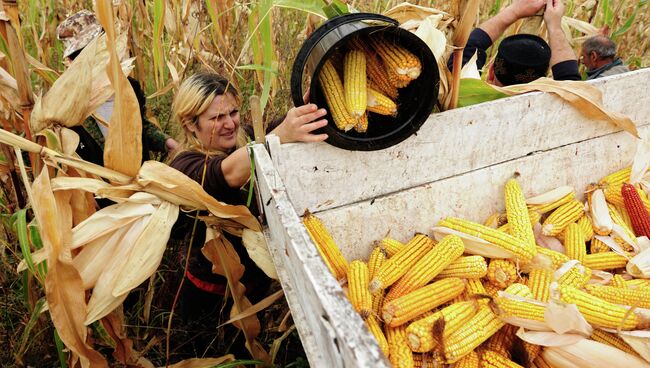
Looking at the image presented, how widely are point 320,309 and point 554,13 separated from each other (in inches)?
110

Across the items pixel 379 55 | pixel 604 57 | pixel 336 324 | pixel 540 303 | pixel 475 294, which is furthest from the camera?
pixel 604 57

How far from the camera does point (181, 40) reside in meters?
3.39

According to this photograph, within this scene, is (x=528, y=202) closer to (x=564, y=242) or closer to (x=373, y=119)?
(x=564, y=242)

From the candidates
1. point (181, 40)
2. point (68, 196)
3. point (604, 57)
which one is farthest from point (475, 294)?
point (604, 57)

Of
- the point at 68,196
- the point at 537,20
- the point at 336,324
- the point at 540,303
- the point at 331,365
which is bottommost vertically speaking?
the point at 540,303

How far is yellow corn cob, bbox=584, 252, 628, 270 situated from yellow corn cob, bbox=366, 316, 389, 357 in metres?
1.11

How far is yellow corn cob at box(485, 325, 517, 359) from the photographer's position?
158 cm

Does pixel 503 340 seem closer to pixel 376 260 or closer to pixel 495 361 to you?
pixel 495 361

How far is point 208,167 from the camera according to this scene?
73.2 inches

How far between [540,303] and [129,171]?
1601 millimetres

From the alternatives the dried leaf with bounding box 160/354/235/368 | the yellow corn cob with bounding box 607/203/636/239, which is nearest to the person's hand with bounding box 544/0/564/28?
the yellow corn cob with bounding box 607/203/636/239

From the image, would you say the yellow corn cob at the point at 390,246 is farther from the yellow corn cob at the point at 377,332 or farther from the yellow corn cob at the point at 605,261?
the yellow corn cob at the point at 605,261

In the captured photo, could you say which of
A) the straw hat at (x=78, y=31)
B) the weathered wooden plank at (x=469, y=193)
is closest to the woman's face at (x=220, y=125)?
the weathered wooden plank at (x=469, y=193)

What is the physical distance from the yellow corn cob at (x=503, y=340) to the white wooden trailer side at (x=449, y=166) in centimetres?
64
